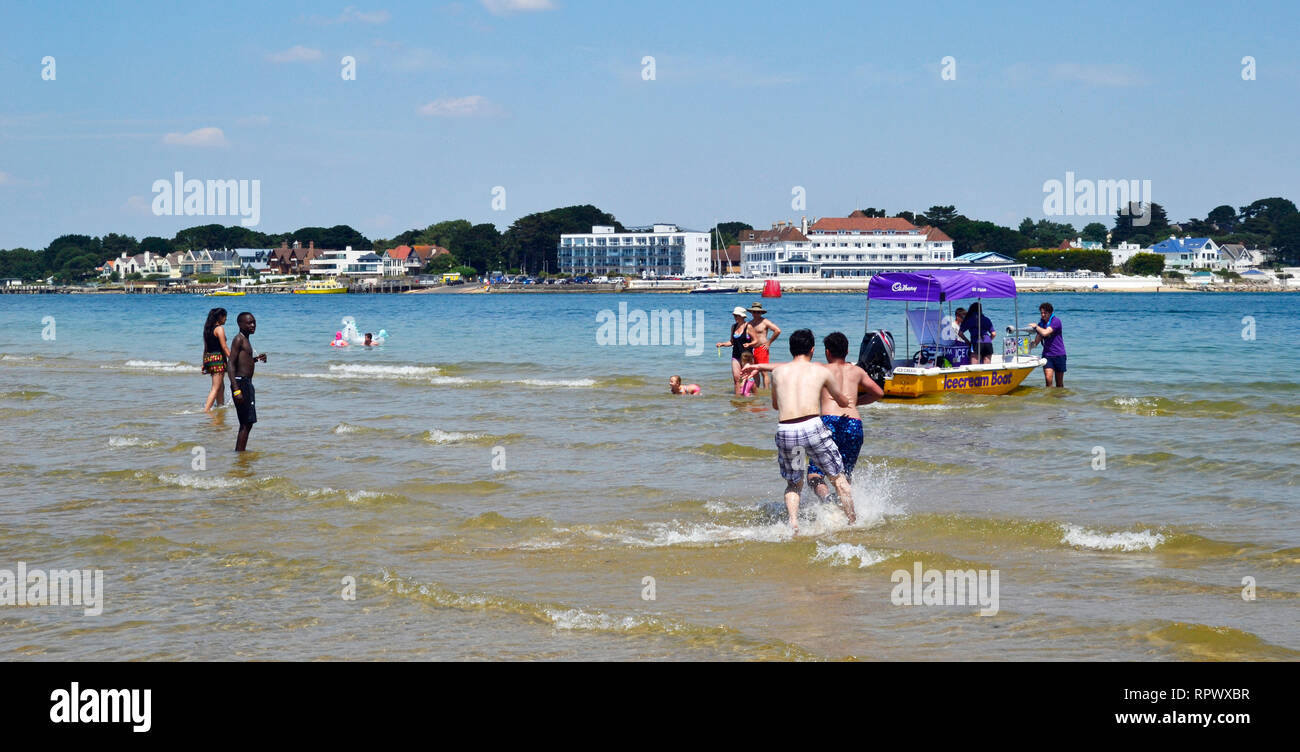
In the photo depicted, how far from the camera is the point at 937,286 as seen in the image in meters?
18.9

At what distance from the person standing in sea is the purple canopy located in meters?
10.3

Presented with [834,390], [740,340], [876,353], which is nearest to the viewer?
[834,390]

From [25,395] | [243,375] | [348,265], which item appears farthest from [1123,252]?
[243,375]

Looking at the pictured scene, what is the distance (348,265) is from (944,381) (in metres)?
174

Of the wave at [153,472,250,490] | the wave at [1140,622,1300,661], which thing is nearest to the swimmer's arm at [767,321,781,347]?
the wave at [153,472,250,490]

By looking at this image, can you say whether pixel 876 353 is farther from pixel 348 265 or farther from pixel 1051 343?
pixel 348 265

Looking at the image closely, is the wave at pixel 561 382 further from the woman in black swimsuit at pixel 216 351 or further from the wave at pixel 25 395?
the wave at pixel 25 395

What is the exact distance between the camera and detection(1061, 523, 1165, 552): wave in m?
8.77

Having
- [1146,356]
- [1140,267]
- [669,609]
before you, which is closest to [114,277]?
[1140,267]

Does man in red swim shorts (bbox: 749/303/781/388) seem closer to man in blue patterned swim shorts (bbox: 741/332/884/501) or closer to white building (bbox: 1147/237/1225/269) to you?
man in blue patterned swim shorts (bbox: 741/332/884/501)

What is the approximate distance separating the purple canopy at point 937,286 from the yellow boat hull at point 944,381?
1.25m

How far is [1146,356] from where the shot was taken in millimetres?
31516

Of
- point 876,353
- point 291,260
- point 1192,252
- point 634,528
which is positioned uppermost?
point 291,260
